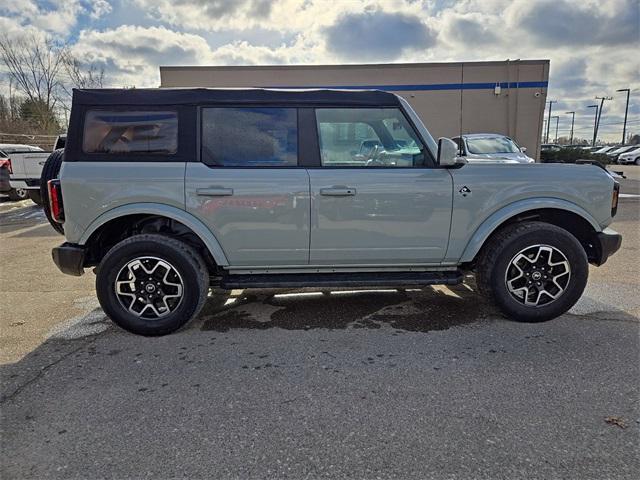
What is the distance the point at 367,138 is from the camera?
3.58m

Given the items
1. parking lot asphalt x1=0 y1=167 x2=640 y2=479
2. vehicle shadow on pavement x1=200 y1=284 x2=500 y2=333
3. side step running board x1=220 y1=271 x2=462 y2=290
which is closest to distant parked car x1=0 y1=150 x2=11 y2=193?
parking lot asphalt x1=0 y1=167 x2=640 y2=479

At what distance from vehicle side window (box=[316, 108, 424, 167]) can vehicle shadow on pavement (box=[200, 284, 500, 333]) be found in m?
1.43

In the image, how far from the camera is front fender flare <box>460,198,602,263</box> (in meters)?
3.55

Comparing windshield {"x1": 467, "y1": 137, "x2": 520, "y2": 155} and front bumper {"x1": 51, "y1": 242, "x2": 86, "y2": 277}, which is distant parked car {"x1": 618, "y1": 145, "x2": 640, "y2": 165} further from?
front bumper {"x1": 51, "y1": 242, "x2": 86, "y2": 277}

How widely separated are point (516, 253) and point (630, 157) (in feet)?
122

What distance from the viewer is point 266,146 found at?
3514 mm

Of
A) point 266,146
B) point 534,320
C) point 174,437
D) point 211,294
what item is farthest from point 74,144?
point 534,320

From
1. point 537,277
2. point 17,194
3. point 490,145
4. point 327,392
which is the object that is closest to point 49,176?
point 327,392

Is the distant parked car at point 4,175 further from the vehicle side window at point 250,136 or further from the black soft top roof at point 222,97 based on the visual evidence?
the vehicle side window at point 250,136

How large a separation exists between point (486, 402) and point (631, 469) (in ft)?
2.41

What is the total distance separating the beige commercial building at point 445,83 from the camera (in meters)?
14.9

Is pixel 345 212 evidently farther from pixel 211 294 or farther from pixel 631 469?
pixel 631 469

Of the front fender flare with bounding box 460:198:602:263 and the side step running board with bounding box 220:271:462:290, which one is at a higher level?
the front fender flare with bounding box 460:198:602:263

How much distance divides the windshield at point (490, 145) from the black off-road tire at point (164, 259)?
9.33 meters
